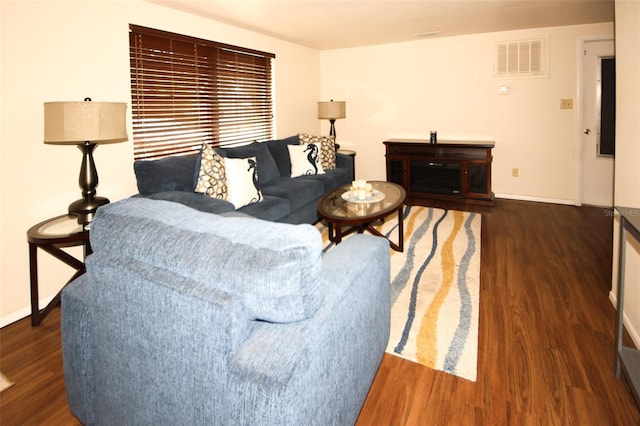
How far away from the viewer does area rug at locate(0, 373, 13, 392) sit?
6.21ft

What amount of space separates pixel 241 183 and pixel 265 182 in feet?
2.81

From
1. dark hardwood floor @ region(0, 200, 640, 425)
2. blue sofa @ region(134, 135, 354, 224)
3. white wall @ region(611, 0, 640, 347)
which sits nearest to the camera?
dark hardwood floor @ region(0, 200, 640, 425)

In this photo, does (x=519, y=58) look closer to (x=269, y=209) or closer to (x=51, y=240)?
(x=269, y=209)

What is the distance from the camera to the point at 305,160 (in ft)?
15.7

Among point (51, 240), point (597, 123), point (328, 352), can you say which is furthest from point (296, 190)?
point (597, 123)

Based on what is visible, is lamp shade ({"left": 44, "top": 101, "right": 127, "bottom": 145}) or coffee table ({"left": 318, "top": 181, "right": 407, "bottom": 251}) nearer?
lamp shade ({"left": 44, "top": 101, "right": 127, "bottom": 145})

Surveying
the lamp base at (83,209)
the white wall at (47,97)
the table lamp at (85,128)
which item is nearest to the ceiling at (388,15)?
the white wall at (47,97)

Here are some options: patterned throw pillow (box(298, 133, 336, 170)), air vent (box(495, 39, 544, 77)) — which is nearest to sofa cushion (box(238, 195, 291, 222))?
patterned throw pillow (box(298, 133, 336, 170))

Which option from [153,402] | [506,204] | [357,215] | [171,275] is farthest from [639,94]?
[506,204]

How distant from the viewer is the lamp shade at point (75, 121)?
229 centimetres

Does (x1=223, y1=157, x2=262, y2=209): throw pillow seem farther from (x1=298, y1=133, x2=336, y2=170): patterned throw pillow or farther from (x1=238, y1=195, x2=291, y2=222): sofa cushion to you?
(x1=298, y1=133, x2=336, y2=170): patterned throw pillow

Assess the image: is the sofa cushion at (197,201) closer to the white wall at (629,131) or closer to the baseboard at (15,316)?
the baseboard at (15,316)

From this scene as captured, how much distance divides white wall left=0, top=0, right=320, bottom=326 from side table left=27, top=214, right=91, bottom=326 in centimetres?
17

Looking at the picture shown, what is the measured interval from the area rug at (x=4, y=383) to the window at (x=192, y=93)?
6.29ft
